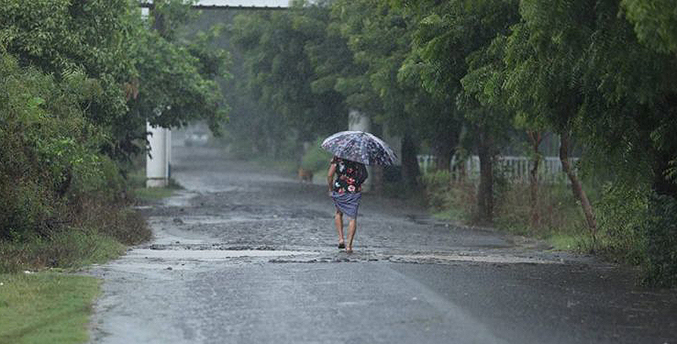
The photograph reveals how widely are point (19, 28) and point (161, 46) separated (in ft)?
43.5

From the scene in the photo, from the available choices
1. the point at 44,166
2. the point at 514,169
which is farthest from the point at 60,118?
the point at 514,169

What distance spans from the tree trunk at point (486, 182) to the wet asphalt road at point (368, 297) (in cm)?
731

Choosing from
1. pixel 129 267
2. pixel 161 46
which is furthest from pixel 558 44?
pixel 161 46

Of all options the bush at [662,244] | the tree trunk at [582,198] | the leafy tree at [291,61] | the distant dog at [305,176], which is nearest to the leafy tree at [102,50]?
the tree trunk at [582,198]

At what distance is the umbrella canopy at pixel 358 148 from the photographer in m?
18.4

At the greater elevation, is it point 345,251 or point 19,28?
point 19,28

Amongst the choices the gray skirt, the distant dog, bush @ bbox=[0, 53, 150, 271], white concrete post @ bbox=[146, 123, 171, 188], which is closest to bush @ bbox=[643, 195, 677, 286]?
the gray skirt

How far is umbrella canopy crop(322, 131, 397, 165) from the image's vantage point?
60.4 ft

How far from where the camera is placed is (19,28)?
19719 mm

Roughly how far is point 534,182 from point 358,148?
31.9ft

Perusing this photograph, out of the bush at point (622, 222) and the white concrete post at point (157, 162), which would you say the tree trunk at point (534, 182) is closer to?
the bush at point (622, 222)

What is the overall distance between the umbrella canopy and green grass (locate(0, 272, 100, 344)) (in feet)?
17.7

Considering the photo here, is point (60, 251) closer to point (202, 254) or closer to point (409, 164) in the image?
point (202, 254)

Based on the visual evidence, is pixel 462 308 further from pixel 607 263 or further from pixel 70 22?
pixel 70 22
